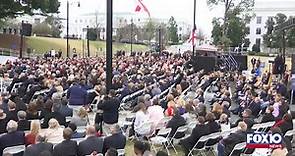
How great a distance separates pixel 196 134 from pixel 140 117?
1983 millimetres

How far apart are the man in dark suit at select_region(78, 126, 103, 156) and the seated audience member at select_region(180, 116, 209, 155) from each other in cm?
258

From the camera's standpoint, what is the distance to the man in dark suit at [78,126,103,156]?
919cm

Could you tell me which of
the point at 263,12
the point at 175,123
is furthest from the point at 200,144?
the point at 263,12

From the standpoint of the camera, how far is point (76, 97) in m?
15.9

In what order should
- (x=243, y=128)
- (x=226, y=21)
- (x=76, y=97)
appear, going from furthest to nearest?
(x=226, y=21) < (x=76, y=97) < (x=243, y=128)

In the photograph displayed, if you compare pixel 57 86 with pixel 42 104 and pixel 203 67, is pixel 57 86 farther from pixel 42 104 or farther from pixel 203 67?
pixel 203 67

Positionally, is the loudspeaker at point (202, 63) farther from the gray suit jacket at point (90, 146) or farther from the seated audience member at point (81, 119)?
the gray suit jacket at point (90, 146)

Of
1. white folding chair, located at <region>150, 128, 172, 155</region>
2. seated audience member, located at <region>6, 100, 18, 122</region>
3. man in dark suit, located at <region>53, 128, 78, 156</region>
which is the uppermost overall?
seated audience member, located at <region>6, 100, 18, 122</region>

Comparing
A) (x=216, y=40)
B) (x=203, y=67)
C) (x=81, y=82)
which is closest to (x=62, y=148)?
(x=81, y=82)

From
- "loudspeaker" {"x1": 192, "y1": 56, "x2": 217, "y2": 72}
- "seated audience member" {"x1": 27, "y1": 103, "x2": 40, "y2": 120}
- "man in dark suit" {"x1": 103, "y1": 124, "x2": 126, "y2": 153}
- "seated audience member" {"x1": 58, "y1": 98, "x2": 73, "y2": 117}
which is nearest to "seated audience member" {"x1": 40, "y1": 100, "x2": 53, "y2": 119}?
"seated audience member" {"x1": 27, "y1": 103, "x2": 40, "y2": 120}

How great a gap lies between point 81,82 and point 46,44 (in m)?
69.8

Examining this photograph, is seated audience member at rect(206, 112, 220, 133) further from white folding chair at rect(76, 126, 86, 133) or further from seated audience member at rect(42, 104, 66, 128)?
seated audience member at rect(42, 104, 66, 128)

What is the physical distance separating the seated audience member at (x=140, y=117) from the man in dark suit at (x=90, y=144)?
3340 mm

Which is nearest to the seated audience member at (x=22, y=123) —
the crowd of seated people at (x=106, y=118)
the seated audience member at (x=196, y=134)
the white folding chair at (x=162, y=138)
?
the crowd of seated people at (x=106, y=118)
